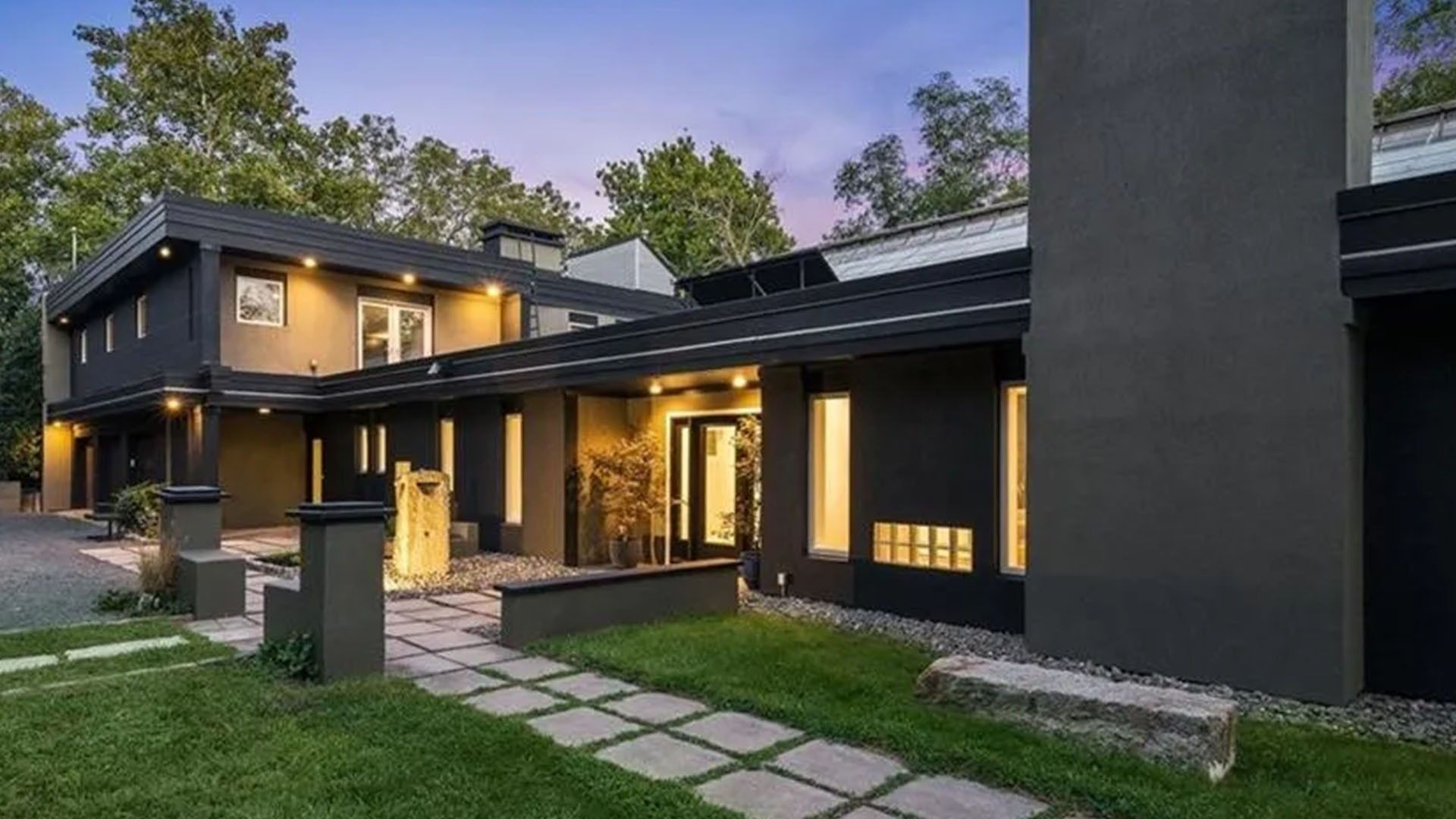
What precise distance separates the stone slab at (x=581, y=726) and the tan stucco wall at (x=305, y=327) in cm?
1274

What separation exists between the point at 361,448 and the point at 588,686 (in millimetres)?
11434

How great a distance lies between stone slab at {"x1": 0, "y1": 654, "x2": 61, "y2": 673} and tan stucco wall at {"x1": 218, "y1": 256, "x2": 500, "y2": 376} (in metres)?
9.91

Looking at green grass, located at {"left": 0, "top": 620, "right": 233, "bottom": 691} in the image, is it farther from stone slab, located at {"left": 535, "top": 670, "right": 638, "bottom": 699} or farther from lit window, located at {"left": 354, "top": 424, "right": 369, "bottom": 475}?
lit window, located at {"left": 354, "top": 424, "right": 369, "bottom": 475}

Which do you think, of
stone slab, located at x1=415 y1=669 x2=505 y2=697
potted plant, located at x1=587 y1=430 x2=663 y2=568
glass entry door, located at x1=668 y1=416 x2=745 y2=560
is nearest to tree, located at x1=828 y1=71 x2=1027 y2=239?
glass entry door, located at x1=668 y1=416 x2=745 y2=560

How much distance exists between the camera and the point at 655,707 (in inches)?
183

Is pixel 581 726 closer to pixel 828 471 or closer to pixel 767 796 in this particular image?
pixel 767 796

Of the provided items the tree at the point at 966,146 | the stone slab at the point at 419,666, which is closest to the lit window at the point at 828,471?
the stone slab at the point at 419,666

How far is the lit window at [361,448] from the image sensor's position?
584 inches

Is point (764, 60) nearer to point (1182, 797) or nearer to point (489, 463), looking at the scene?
point (489, 463)

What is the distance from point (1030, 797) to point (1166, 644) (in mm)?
2256

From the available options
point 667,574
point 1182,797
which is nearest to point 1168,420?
point 1182,797

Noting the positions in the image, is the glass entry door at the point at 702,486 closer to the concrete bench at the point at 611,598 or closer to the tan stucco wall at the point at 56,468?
the concrete bench at the point at 611,598

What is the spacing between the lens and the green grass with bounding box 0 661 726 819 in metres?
3.29

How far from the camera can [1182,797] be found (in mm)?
3324
